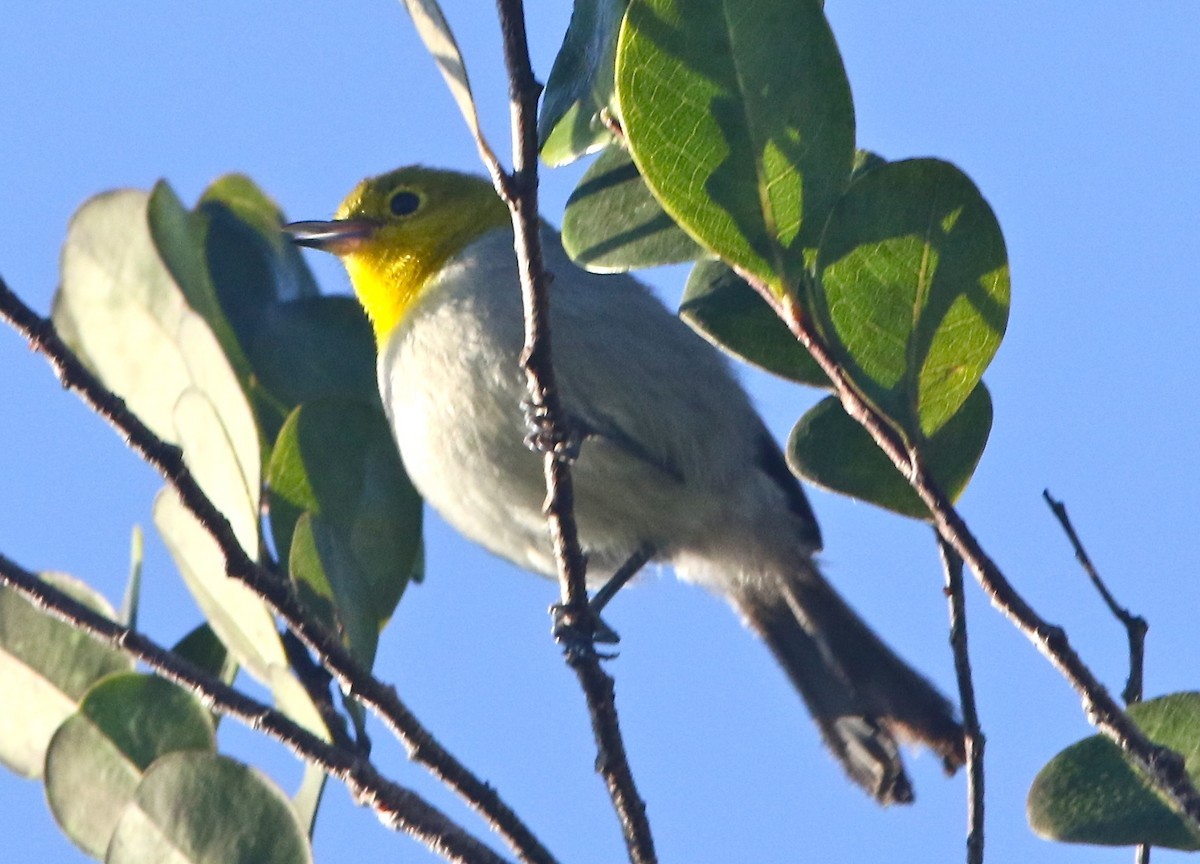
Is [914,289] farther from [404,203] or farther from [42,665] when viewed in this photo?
[404,203]

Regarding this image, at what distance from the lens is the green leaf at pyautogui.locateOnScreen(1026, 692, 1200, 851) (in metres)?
1.93

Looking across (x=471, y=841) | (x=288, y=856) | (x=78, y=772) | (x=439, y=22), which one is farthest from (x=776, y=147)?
(x=78, y=772)

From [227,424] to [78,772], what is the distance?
58 cm

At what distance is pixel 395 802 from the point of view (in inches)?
78.2

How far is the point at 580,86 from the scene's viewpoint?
2.18m

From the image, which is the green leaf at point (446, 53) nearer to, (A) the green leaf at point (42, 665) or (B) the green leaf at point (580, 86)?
(B) the green leaf at point (580, 86)

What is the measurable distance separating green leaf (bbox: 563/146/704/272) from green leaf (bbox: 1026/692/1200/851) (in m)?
0.85

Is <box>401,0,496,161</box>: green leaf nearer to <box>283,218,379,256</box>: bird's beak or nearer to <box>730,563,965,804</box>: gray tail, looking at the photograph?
<box>730,563,965,804</box>: gray tail

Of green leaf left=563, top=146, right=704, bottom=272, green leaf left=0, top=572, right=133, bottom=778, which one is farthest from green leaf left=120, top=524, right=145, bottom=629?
green leaf left=563, top=146, right=704, bottom=272

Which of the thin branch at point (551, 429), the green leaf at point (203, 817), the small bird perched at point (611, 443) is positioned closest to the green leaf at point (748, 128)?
the thin branch at point (551, 429)

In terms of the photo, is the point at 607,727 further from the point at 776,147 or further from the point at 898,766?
the point at 898,766

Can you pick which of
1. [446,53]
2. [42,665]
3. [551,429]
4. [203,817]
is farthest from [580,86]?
[42,665]

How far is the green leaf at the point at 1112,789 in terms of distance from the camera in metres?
1.93

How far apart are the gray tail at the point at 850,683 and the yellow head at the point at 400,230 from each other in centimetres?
127
